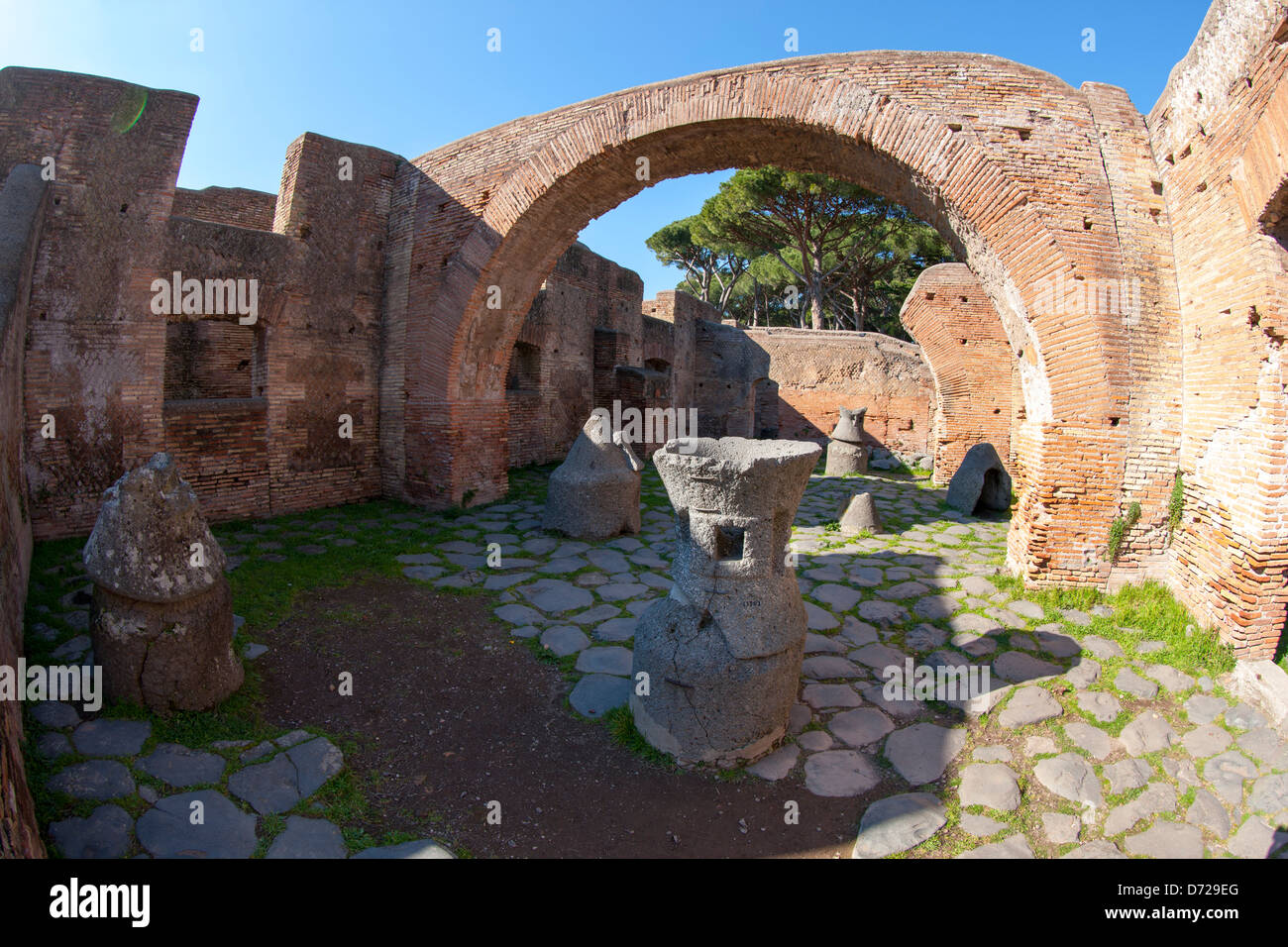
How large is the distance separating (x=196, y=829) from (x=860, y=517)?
6897 mm

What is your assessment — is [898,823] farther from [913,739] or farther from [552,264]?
[552,264]

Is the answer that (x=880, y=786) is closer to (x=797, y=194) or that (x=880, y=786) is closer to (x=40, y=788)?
(x=40, y=788)

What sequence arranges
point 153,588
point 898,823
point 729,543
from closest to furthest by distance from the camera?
1. point 898,823
2. point 153,588
3. point 729,543

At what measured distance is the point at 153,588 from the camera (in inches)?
134

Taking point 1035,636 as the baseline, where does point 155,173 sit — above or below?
above

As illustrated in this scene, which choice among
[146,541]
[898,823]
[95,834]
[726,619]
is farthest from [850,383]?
[95,834]

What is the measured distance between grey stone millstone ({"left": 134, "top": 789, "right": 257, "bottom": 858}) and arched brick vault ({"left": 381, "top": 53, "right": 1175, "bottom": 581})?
18.7 ft

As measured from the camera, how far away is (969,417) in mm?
11688

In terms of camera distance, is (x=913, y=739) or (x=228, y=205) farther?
(x=228, y=205)

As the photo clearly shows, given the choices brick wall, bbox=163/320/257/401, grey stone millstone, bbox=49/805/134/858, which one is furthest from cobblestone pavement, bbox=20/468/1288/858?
brick wall, bbox=163/320/257/401

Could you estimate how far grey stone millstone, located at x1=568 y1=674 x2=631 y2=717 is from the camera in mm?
4055

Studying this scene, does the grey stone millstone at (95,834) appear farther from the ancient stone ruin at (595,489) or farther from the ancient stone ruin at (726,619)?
the ancient stone ruin at (595,489)

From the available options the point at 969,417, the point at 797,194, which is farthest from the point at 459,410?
the point at 797,194

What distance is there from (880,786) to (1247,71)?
501 cm
